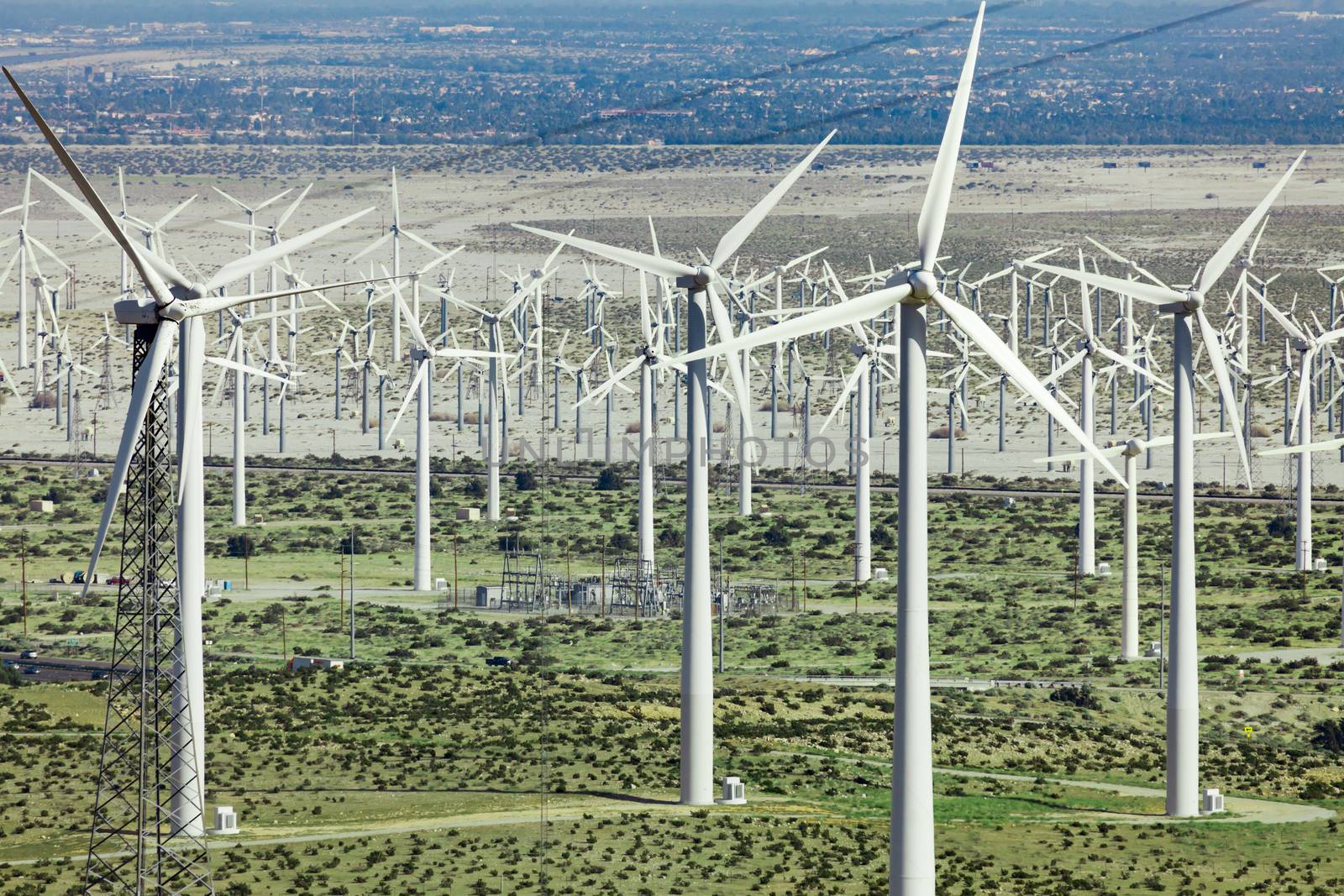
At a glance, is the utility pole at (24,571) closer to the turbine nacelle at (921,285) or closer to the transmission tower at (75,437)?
the transmission tower at (75,437)

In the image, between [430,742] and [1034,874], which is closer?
[1034,874]

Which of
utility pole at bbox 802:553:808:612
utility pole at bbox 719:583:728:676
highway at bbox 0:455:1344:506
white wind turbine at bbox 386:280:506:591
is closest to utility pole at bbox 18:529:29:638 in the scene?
white wind turbine at bbox 386:280:506:591

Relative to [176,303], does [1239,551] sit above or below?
below

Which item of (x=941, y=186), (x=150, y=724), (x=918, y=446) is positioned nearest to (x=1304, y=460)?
A: (x=150, y=724)

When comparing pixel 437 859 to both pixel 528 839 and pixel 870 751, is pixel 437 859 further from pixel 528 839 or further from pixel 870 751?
pixel 870 751

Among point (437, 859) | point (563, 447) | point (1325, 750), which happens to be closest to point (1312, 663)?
point (1325, 750)

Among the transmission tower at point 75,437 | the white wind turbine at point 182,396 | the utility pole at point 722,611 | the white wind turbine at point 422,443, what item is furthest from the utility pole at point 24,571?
the white wind turbine at point 182,396

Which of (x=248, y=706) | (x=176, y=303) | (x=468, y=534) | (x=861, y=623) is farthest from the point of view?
(x=468, y=534)

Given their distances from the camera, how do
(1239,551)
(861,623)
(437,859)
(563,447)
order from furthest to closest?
(563,447) → (1239,551) → (861,623) → (437,859)
